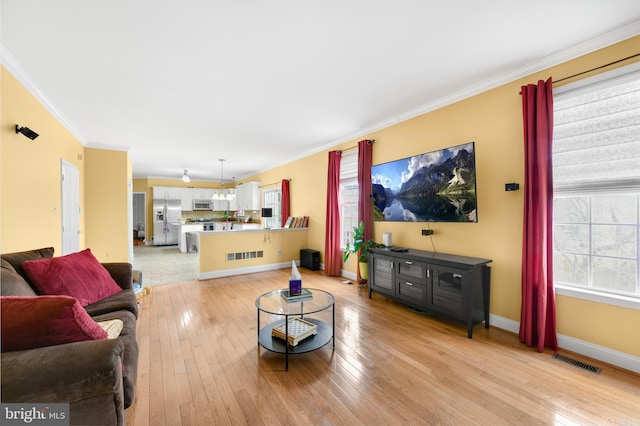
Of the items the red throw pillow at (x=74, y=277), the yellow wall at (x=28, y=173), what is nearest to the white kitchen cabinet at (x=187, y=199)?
the yellow wall at (x=28, y=173)

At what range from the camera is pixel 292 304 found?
2496mm

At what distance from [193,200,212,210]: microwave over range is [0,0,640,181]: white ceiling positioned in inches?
261

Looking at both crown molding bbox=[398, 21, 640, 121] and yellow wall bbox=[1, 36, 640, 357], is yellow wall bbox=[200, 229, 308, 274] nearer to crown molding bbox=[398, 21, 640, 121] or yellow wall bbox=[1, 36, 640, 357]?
yellow wall bbox=[1, 36, 640, 357]

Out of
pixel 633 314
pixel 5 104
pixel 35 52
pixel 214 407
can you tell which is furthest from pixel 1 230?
pixel 633 314

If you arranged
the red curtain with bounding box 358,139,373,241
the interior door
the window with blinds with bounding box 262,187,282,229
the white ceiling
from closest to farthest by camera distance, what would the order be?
the white ceiling → the interior door → the red curtain with bounding box 358,139,373,241 → the window with blinds with bounding box 262,187,282,229

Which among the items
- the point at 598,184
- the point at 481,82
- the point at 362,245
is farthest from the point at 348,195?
the point at 598,184

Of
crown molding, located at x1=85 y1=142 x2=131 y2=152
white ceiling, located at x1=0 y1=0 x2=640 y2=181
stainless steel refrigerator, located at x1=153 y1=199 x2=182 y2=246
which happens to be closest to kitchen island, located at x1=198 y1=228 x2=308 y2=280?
white ceiling, located at x1=0 y1=0 x2=640 y2=181

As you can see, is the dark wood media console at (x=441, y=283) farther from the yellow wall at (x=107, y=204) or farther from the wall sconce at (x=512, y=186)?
the yellow wall at (x=107, y=204)

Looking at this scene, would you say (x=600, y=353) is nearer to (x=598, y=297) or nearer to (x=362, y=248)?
(x=598, y=297)

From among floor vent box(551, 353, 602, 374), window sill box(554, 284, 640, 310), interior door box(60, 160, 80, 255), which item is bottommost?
floor vent box(551, 353, 602, 374)

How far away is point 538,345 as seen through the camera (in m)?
2.47

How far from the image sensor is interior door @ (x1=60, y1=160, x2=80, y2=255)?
3.96 meters

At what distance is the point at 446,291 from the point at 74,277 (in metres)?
3.45

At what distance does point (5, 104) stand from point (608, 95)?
532 centimetres
